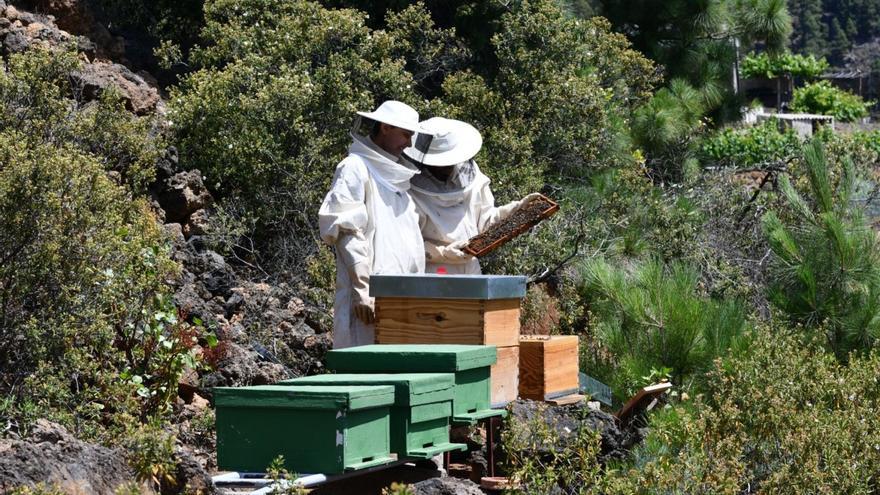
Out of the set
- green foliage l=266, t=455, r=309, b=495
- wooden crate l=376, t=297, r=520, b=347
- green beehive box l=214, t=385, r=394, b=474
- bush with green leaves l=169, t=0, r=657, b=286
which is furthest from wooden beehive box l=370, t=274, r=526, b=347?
bush with green leaves l=169, t=0, r=657, b=286

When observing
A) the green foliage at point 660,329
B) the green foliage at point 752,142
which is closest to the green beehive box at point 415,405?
the green foliage at point 660,329

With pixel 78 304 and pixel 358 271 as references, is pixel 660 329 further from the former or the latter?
pixel 78 304

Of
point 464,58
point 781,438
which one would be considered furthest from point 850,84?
point 781,438

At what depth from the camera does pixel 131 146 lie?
8680mm

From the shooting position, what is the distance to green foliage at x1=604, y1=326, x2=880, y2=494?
522cm

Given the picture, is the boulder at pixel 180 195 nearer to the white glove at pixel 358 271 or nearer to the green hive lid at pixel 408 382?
the white glove at pixel 358 271

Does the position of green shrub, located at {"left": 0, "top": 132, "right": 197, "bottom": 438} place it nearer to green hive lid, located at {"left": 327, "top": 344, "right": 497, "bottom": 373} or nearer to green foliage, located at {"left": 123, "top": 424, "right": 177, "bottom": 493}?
green hive lid, located at {"left": 327, "top": 344, "right": 497, "bottom": 373}

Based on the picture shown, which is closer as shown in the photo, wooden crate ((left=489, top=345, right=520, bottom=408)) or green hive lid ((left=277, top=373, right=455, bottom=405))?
green hive lid ((left=277, top=373, right=455, bottom=405))

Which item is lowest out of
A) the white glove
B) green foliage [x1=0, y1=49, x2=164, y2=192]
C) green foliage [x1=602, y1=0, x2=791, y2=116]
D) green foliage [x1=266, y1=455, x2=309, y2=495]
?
green foliage [x1=266, y1=455, x2=309, y2=495]

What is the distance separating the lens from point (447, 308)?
5.80 m

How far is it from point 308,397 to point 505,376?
1609 millimetres

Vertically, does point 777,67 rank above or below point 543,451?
above

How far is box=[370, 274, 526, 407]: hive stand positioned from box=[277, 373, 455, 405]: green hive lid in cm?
79

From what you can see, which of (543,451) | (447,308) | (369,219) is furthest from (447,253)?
(543,451)
